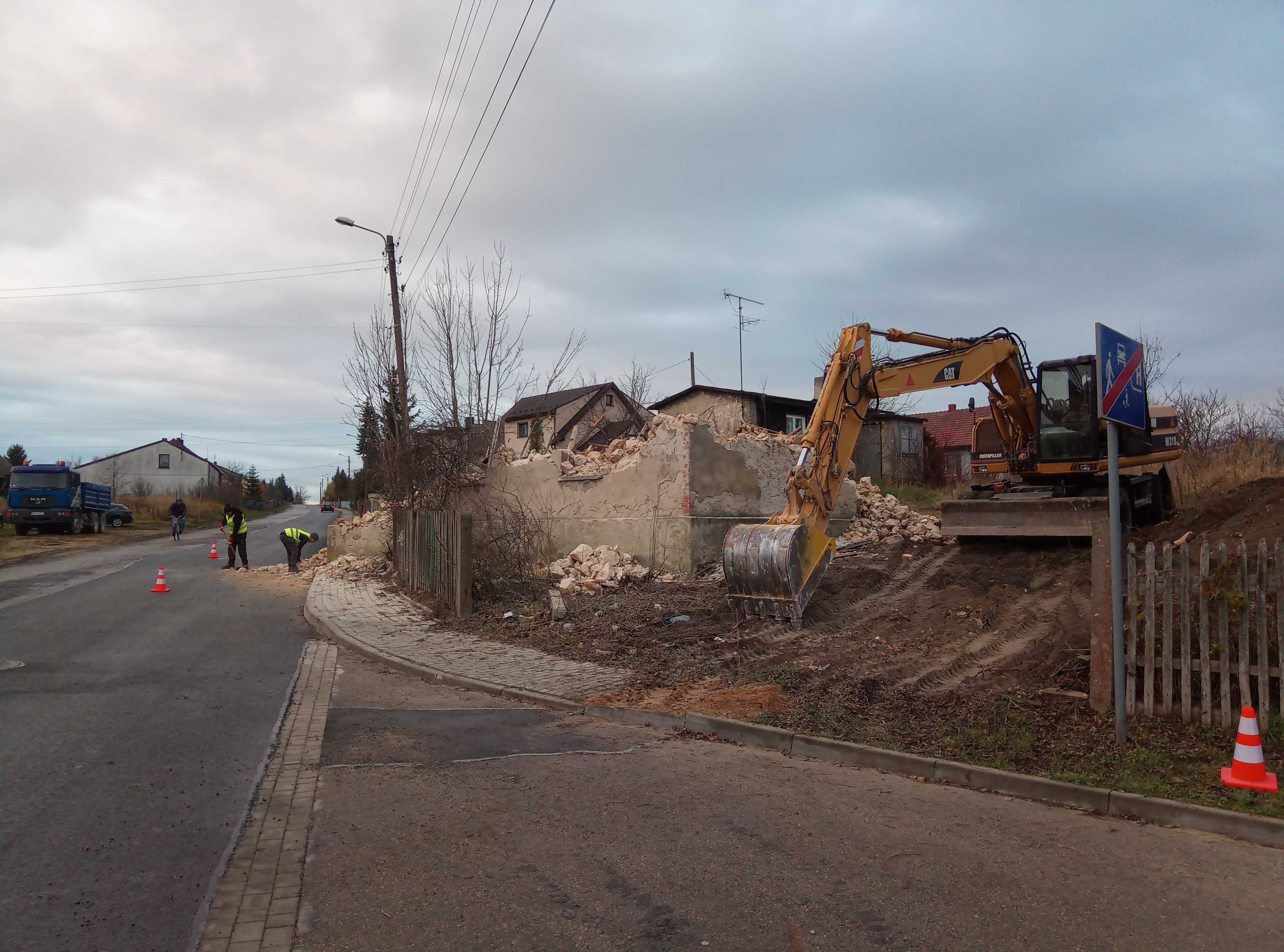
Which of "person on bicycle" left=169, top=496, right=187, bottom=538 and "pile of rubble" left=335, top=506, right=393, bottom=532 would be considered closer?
"pile of rubble" left=335, top=506, right=393, bottom=532

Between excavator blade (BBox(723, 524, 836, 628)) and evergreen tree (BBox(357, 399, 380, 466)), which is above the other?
evergreen tree (BBox(357, 399, 380, 466))

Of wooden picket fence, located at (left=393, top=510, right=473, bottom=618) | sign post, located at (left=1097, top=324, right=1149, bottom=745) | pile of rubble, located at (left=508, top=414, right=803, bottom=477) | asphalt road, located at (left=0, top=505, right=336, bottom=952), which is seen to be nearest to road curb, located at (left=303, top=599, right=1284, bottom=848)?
sign post, located at (left=1097, top=324, right=1149, bottom=745)

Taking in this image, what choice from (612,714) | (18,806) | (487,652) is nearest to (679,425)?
(487,652)

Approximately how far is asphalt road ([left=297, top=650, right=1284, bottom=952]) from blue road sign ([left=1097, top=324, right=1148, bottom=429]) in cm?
287

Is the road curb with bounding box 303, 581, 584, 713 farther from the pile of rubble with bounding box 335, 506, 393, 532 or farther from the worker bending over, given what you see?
the worker bending over

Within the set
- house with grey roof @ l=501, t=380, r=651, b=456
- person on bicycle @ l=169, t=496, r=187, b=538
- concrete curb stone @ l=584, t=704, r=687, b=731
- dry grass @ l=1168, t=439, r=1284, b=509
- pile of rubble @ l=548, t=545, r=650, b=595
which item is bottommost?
concrete curb stone @ l=584, t=704, r=687, b=731

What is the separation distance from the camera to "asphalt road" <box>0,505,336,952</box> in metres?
3.94

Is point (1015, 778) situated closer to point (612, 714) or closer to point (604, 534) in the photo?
point (612, 714)

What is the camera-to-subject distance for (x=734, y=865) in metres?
4.44

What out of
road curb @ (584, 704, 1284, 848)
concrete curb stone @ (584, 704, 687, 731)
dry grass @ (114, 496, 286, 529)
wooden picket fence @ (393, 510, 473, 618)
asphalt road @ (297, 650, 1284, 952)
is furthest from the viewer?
dry grass @ (114, 496, 286, 529)

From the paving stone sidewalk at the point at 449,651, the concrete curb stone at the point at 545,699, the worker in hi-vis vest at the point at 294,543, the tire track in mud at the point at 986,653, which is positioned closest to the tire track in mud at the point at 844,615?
the paving stone sidewalk at the point at 449,651

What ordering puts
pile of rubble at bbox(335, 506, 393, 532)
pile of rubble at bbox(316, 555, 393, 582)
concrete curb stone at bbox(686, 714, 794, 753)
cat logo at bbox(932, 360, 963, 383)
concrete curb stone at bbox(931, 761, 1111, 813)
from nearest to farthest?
concrete curb stone at bbox(931, 761, 1111, 813) < concrete curb stone at bbox(686, 714, 794, 753) < cat logo at bbox(932, 360, 963, 383) < pile of rubble at bbox(316, 555, 393, 582) < pile of rubble at bbox(335, 506, 393, 532)

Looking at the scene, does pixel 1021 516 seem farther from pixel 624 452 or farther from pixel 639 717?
pixel 639 717

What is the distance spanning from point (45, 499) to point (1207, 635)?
40145mm
